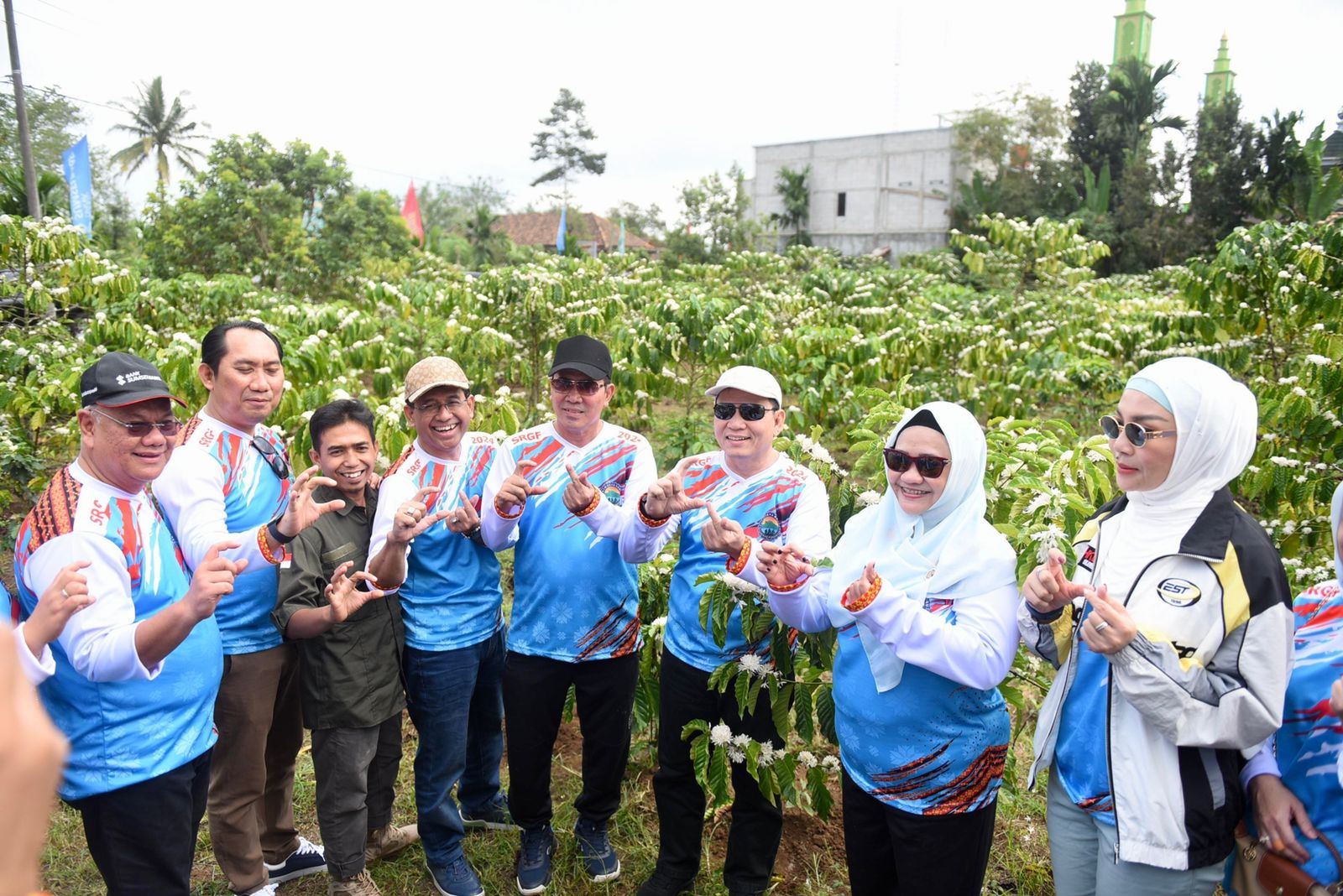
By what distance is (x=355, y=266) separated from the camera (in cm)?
1748

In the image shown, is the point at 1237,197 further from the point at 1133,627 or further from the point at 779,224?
the point at 1133,627

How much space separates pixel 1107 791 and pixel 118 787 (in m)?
2.38

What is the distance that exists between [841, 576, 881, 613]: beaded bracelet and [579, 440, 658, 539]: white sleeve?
89cm

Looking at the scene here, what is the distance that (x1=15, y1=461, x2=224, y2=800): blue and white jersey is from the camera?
2.11 metres

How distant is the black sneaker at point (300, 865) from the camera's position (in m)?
3.21

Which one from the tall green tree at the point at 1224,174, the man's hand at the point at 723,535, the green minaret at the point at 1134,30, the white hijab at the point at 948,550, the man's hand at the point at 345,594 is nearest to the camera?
the white hijab at the point at 948,550

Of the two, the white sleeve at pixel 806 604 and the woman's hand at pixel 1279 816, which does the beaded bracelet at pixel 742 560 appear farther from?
the woman's hand at pixel 1279 816

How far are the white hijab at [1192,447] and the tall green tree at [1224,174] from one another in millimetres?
29792

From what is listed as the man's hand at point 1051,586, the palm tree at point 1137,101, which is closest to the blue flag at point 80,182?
the man's hand at point 1051,586

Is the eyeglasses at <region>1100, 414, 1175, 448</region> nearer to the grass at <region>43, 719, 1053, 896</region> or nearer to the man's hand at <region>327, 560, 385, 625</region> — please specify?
the grass at <region>43, 719, 1053, 896</region>

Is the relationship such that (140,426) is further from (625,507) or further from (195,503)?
(625,507)

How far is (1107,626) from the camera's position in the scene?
1.86 meters

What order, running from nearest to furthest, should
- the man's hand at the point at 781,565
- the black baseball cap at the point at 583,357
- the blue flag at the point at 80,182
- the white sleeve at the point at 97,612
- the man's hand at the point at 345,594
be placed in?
the white sleeve at the point at 97,612
the man's hand at the point at 781,565
the man's hand at the point at 345,594
the black baseball cap at the point at 583,357
the blue flag at the point at 80,182

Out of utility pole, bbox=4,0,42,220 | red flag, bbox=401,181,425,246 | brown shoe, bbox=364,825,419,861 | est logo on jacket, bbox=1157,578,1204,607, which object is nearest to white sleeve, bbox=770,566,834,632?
est logo on jacket, bbox=1157,578,1204,607
